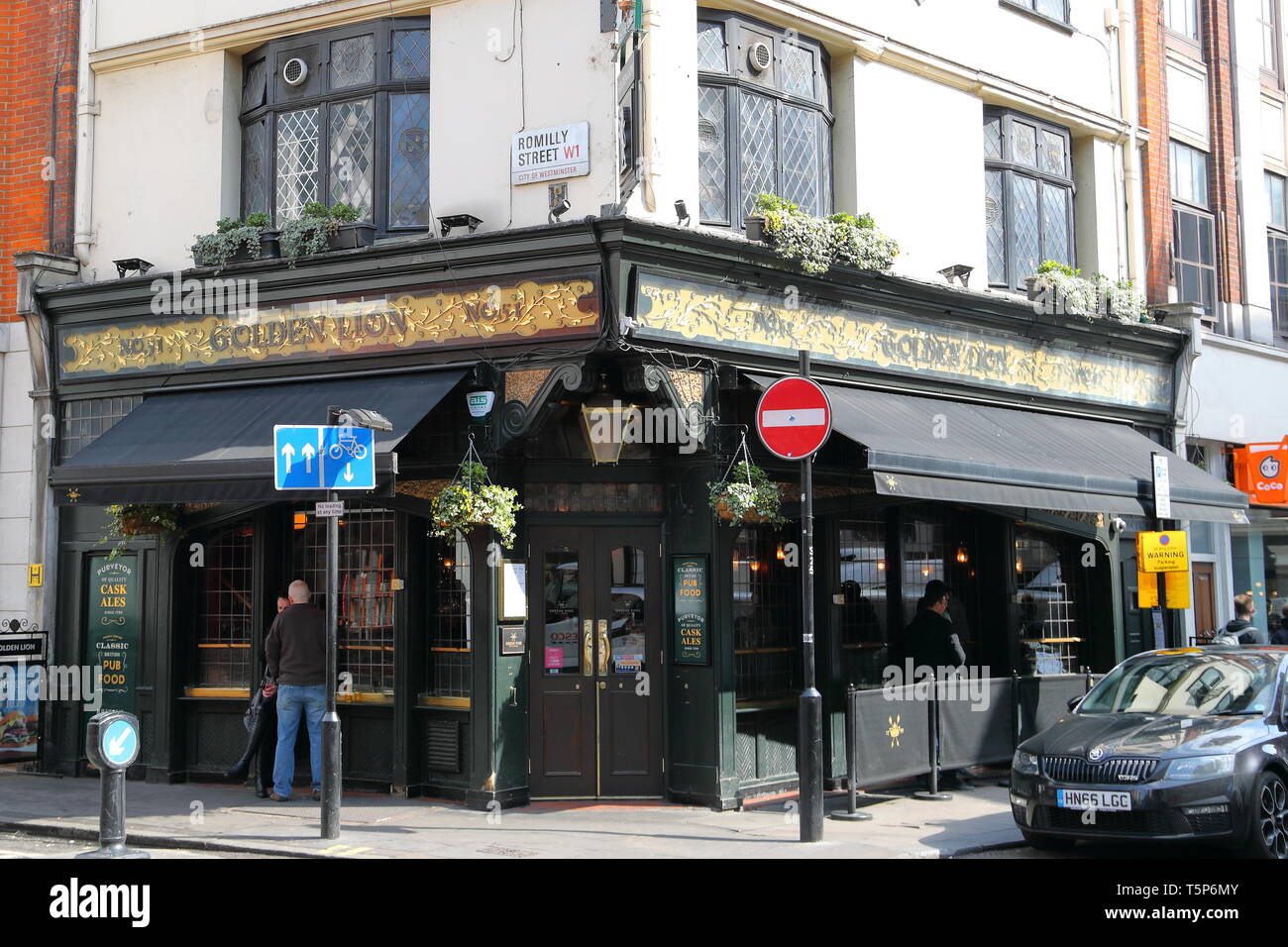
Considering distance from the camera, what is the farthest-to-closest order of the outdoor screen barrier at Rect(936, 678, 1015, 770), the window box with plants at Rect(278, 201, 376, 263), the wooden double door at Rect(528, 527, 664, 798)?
the window box with plants at Rect(278, 201, 376, 263) < the outdoor screen barrier at Rect(936, 678, 1015, 770) < the wooden double door at Rect(528, 527, 664, 798)

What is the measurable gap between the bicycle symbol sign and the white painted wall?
9.30 feet

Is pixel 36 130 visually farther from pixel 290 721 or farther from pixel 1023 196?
pixel 1023 196

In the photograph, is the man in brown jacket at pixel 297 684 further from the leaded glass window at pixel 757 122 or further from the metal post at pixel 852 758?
the leaded glass window at pixel 757 122

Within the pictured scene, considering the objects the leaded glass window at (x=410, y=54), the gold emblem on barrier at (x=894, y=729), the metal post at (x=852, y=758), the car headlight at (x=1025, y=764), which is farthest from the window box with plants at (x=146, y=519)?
the car headlight at (x=1025, y=764)

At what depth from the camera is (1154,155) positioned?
1822cm

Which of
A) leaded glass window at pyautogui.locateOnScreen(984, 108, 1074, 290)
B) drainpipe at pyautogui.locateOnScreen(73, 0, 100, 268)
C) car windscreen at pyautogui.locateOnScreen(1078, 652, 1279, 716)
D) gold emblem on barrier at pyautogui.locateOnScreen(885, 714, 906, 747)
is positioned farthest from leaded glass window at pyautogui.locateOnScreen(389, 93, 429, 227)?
car windscreen at pyautogui.locateOnScreen(1078, 652, 1279, 716)

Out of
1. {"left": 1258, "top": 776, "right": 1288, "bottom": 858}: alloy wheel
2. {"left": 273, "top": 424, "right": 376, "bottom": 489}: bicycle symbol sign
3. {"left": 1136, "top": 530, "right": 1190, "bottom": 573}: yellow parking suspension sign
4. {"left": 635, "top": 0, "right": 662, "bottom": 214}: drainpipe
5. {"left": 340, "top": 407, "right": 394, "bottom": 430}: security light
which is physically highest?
{"left": 635, "top": 0, "right": 662, "bottom": 214}: drainpipe

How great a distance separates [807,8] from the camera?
13469 millimetres

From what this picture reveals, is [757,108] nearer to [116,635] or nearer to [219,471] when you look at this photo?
[219,471]

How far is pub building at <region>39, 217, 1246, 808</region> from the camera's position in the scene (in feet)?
39.4

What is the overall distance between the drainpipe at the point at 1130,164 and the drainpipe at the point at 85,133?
13.0 m

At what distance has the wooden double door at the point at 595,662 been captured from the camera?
12.4m

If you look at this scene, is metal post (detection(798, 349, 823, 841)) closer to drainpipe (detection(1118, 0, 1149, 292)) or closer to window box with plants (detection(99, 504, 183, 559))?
window box with plants (detection(99, 504, 183, 559))

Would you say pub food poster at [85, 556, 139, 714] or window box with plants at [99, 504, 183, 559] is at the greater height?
window box with plants at [99, 504, 183, 559]
